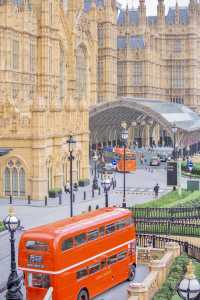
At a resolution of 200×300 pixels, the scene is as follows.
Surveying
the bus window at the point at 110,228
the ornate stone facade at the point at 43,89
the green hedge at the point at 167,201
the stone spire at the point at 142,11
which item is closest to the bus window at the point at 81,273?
the bus window at the point at 110,228

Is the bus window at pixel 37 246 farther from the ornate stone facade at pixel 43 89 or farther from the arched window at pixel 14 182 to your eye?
the arched window at pixel 14 182

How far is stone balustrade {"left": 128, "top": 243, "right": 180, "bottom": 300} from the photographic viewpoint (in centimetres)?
2072

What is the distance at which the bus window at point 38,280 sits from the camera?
68.3 ft

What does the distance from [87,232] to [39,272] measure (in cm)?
239

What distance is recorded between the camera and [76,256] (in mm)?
21484

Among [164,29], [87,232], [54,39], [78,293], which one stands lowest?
[78,293]

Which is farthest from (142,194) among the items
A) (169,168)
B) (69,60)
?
(69,60)

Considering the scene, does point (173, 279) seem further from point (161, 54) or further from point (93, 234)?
point (161, 54)

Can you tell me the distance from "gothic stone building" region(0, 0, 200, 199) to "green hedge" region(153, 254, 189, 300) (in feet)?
77.4

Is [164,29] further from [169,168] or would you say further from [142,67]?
[169,168]

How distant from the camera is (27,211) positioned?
43.1 meters

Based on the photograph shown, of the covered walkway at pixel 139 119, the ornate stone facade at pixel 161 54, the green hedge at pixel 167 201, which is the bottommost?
the green hedge at pixel 167 201

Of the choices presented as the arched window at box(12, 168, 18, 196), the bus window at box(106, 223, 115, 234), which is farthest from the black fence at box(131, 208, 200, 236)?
the arched window at box(12, 168, 18, 196)

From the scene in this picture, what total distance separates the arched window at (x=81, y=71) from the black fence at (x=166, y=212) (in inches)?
2149
